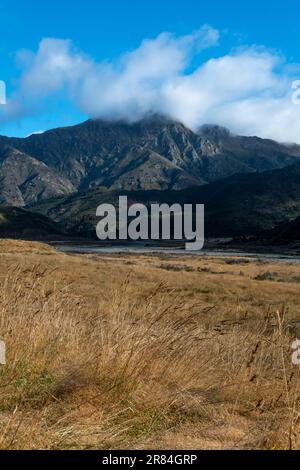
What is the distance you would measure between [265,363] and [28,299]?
287 centimetres

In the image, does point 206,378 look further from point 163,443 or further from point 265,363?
point 163,443

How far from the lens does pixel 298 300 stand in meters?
25.6

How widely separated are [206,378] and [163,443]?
1.74m

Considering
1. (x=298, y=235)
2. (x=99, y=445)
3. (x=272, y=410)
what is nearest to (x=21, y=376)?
(x=99, y=445)

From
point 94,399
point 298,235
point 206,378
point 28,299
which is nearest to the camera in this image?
point 94,399

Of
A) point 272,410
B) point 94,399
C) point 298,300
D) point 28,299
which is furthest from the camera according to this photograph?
point 298,300

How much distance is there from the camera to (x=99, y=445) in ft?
11.1

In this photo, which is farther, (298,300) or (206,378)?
(298,300)

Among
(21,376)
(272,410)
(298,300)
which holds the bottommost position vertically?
(298,300)

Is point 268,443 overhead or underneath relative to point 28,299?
underneath
